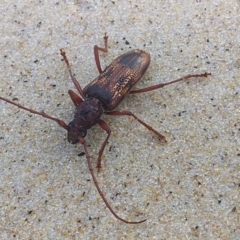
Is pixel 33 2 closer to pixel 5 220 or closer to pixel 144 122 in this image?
pixel 144 122

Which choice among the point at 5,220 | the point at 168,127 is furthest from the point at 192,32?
the point at 5,220

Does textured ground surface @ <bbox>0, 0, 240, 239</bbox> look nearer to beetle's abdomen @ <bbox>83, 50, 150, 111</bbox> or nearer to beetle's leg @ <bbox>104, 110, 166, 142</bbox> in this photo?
beetle's leg @ <bbox>104, 110, 166, 142</bbox>

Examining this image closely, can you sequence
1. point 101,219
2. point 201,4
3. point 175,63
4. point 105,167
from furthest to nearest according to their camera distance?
1. point 201,4
2. point 175,63
3. point 105,167
4. point 101,219

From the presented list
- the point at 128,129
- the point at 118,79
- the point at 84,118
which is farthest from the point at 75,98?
the point at 128,129

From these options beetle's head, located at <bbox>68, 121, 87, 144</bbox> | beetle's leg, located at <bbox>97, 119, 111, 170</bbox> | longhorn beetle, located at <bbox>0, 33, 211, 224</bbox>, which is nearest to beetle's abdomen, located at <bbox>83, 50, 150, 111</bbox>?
longhorn beetle, located at <bbox>0, 33, 211, 224</bbox>

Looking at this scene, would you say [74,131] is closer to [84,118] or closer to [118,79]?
[84,118]

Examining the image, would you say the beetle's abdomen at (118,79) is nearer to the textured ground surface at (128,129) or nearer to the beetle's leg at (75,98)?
the beetle's leg at (75,98)
